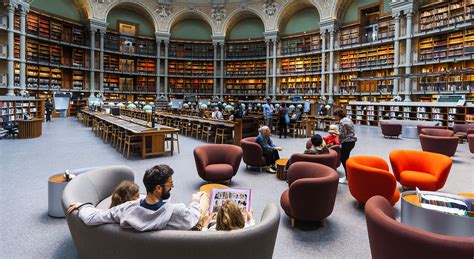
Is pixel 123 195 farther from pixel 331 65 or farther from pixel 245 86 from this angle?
pixel 245 86

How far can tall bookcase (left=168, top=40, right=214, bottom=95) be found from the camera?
2553 centimetres

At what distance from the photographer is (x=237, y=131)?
9.05m

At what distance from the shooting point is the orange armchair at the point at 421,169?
13.4ft

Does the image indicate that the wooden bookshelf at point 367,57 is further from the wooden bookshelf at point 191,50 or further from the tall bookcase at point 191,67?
the wooden bookshelf at point 191,50

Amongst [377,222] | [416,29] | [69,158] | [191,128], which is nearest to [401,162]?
[377,222]

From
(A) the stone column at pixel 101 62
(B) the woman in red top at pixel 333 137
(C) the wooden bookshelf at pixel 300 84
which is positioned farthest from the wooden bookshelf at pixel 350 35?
(A) the stone column at pixel 101 62

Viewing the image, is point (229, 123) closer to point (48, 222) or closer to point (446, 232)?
point (48, 222)

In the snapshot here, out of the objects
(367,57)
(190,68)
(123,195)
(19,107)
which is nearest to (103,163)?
(123,195)

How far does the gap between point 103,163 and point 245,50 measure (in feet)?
69.6

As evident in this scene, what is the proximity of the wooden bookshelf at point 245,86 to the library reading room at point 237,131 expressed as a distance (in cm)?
12

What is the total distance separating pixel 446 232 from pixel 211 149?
343 centimetres

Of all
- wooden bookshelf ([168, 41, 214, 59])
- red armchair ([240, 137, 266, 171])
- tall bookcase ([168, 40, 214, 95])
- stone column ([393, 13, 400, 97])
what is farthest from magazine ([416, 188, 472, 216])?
wooden bookshelf ([168, 41, 214, 59])

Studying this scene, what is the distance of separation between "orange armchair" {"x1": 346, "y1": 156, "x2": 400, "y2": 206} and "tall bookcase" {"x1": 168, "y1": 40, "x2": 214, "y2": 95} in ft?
73.8

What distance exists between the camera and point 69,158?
263 inches
